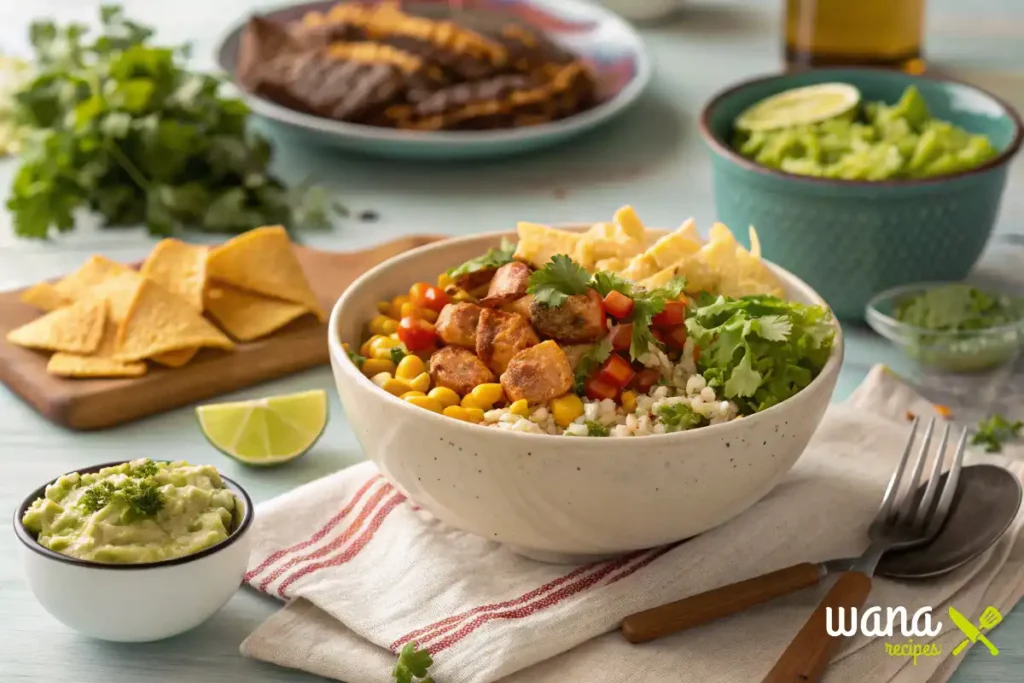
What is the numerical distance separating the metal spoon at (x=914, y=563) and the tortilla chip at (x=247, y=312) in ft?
4.68

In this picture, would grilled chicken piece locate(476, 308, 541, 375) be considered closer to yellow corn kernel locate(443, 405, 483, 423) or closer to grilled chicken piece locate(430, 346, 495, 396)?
grilled chicken piece locate(430, 346, 495, 396)

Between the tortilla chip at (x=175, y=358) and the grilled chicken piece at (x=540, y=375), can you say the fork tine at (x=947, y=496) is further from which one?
the tortilla chip at (x=175, y=358)

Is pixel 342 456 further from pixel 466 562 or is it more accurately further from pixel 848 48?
pixel 848 48

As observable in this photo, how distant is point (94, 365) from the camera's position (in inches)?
121

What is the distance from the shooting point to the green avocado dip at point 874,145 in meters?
3.34

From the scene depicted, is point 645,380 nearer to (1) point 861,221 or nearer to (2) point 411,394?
(2) point 411,394

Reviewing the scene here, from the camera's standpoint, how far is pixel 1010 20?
5965 mm

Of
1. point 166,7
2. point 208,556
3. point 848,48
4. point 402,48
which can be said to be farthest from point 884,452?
point 166,7

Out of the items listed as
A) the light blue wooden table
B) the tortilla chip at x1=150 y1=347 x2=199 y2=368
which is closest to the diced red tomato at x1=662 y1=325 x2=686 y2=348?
the light blue wooden table

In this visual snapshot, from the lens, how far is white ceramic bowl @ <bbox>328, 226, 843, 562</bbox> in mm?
2143

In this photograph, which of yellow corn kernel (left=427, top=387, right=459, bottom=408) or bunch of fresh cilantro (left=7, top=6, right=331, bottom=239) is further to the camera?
bunch of fresh cilantro (left=7, top=6, right=331, bottom=239)

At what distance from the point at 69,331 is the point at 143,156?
3.51ft

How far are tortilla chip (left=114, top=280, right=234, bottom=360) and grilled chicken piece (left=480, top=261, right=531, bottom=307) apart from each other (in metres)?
0.92

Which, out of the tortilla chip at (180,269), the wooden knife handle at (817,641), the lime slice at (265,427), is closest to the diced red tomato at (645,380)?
the wooden knife handle at (817,641)
